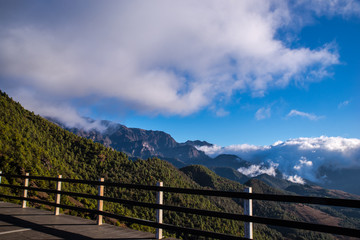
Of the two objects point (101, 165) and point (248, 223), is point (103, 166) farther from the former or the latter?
point (248, 223)

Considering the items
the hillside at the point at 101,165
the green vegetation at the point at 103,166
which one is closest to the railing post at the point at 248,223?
the hillside at the point at 101,165

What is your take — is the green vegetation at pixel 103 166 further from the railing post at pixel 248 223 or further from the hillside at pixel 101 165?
the railing post at pixel 248 223

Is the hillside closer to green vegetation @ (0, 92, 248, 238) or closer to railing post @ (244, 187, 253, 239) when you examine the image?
green vegetation @ (0, 92, 248, 238)

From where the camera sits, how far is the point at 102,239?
6.09 m

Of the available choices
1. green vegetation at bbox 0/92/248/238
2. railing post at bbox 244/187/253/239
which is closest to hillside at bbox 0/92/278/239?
green vegetation at bbox 0/92/248/238

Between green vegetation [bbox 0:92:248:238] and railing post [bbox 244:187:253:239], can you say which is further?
green vegetation [bbox 0:92:248:238]

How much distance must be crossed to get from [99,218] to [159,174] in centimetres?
14562

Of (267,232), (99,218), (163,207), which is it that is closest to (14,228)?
(99,218)

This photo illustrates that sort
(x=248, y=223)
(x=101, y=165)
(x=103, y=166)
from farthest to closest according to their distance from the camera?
(x=103, y=166)
(x=101, y=165)
(x=248, y=223)

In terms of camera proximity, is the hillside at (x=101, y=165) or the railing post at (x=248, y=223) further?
the hillside at (x=101, y=165)

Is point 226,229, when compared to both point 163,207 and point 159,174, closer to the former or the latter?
point 159,174

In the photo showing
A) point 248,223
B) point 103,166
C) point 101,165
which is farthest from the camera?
point 103,166

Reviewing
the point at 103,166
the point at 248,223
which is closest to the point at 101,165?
the point at 103,166

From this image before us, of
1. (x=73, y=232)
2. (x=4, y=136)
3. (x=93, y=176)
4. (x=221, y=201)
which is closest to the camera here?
(x=73, y=232)
